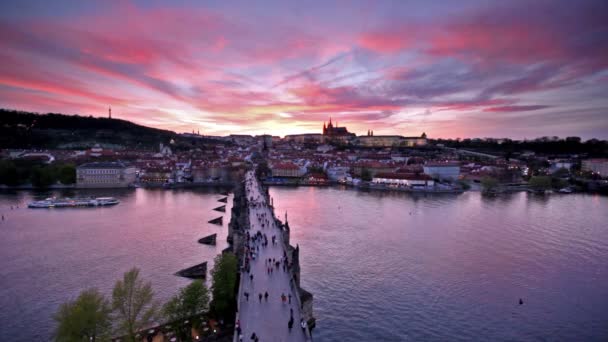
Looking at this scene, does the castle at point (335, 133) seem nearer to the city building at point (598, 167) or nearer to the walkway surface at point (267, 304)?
the city building at point (598, 167)

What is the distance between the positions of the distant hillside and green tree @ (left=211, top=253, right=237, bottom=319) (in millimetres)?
55814

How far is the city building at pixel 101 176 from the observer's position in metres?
32.6

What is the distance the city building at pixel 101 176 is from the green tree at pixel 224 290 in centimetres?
2902

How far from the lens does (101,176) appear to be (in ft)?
108

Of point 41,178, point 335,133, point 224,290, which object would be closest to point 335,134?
point 335,133

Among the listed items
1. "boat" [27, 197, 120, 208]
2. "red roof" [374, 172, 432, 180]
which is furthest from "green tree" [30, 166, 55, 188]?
"red roof" [374, 172, 432, 180]

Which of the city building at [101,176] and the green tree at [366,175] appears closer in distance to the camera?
the city building at [101,176]

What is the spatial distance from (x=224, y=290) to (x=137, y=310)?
1675mm

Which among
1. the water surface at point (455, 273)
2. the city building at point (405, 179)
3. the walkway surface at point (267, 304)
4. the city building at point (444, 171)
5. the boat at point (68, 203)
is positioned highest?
the city building at point (444, 171)

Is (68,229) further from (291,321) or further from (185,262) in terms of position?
(291,321)

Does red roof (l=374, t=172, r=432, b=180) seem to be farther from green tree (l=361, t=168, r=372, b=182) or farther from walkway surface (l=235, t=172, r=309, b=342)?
walkway surface (l=235, t=172, r=309, b=342)

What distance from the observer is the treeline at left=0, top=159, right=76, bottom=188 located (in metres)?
29.6

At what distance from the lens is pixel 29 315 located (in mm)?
8945

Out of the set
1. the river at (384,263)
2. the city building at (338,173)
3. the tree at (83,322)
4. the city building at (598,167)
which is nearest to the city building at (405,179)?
the city building at (338,173)
